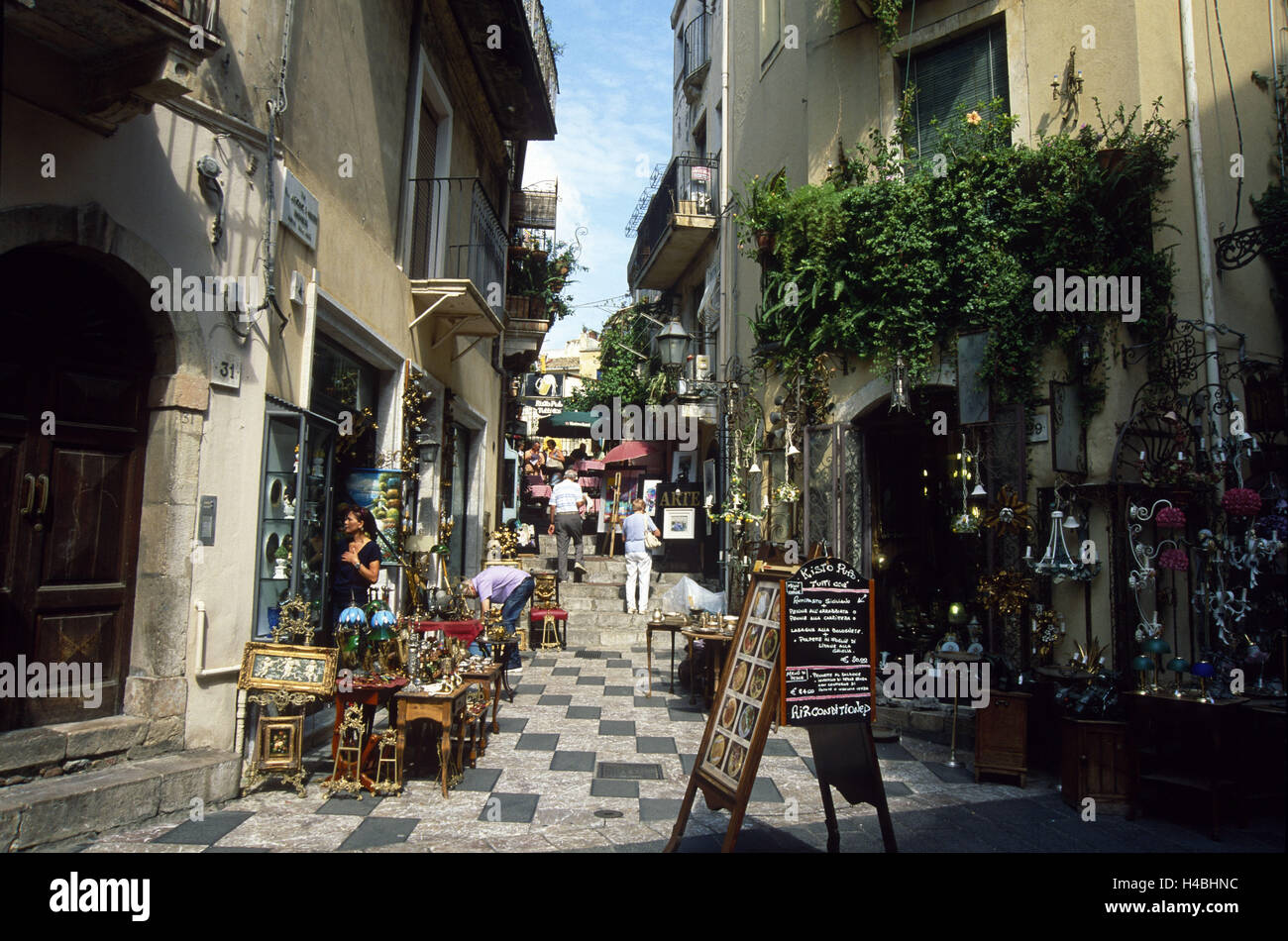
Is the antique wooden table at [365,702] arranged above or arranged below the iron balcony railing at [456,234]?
below

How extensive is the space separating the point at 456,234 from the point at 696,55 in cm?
1061

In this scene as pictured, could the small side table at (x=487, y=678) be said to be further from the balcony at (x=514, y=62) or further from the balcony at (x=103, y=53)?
the balcony at (x=514, y=62)

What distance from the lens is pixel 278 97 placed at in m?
5.80

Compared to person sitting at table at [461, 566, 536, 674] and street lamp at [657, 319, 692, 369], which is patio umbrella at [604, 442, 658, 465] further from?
person sitting at table at [461, 566, 536, 674]

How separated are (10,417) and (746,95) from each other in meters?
12.3

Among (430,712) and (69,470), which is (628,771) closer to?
(430,712)

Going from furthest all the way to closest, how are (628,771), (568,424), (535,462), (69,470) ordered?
(568,424), (535,462), (628,771), (69,470)

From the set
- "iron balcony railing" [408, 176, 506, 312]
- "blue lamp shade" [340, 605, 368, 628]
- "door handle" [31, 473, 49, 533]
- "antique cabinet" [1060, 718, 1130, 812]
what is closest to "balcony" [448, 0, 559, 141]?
"iron balcony railing" [408, 176, 506, 312]

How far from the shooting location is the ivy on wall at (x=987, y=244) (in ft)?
24.1

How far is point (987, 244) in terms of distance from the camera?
25.6ft
